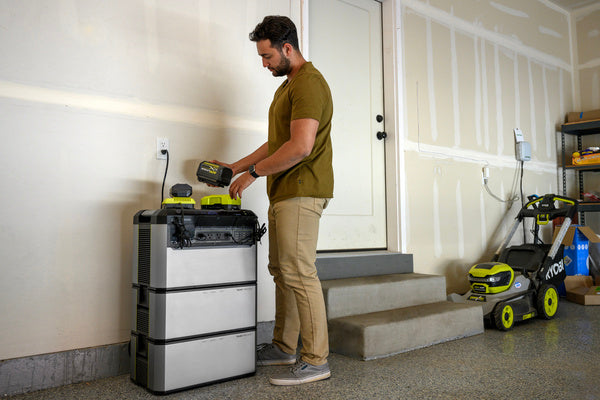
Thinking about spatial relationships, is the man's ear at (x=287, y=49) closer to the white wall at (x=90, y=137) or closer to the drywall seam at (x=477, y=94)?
the white wall at (x=90, y=137)

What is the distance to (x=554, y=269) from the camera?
352 centimetres

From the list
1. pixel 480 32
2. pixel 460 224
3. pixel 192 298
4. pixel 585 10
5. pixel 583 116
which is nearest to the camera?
pixel 192 298

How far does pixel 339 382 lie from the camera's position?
2057 millimetres

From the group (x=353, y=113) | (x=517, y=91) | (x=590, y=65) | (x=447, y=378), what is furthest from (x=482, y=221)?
(x=590, y=65)

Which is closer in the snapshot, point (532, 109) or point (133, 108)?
point (133, 108)

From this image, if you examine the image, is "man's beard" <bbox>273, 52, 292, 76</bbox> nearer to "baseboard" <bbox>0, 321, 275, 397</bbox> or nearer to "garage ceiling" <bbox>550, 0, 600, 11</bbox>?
"baseboard" <bbox>0, 321, 275, 397</bbox>

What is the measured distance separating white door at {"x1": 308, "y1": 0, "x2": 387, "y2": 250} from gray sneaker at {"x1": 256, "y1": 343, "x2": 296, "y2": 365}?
1004 millimetres

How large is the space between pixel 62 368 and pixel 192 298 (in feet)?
2.14

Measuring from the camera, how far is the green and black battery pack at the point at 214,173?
2102 mm

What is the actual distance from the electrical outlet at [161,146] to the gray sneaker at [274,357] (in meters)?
1.07

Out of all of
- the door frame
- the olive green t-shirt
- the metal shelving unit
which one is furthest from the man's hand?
the metal shelving unit

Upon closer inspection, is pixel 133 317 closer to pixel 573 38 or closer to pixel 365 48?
pixel 365 48

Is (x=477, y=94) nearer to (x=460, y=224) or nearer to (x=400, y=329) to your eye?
(x=460, y=224)

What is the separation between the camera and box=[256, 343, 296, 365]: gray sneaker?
231cm
